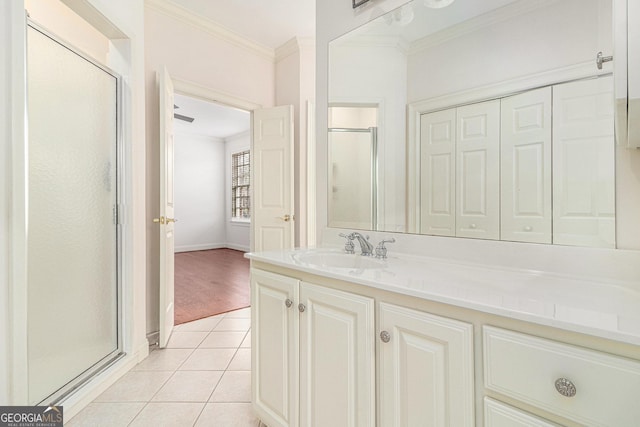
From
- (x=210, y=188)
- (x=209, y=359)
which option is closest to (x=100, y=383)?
(x=209, y=359)

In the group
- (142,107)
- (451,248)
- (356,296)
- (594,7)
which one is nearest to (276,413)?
(356,296)

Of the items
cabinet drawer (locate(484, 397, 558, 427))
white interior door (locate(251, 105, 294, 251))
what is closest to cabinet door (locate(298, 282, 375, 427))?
cabinet drawer (locate(484, 397, 558, 427))

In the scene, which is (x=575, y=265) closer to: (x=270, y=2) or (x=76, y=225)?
(x=76, y=225)

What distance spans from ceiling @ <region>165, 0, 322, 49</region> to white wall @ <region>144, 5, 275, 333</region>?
0.40 feet

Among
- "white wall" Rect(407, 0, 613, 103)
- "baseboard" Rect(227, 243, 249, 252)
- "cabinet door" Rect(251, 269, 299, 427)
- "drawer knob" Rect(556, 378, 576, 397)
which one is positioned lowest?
"baseboard" Rect(227, 243, 249, 252)

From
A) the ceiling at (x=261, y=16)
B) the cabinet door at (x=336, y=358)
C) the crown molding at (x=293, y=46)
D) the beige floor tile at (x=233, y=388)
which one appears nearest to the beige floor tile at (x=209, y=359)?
the beige floor tile at (x=233, y=388)

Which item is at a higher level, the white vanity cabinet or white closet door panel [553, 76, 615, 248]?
white closet door panel [553, 76, 615, 248]

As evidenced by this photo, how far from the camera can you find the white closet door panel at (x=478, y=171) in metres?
1.21

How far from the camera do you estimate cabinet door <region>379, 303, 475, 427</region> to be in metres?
0.77

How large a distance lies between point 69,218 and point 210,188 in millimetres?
5906

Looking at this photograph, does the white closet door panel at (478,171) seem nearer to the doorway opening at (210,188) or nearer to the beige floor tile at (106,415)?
the beige floor tile at (106,415)

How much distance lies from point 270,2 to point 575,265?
294 centimetres

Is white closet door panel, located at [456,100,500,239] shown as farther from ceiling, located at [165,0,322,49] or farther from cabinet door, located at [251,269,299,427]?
Answer: ceiling, located at [165,0,322,49]

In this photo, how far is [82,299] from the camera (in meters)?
1.76
